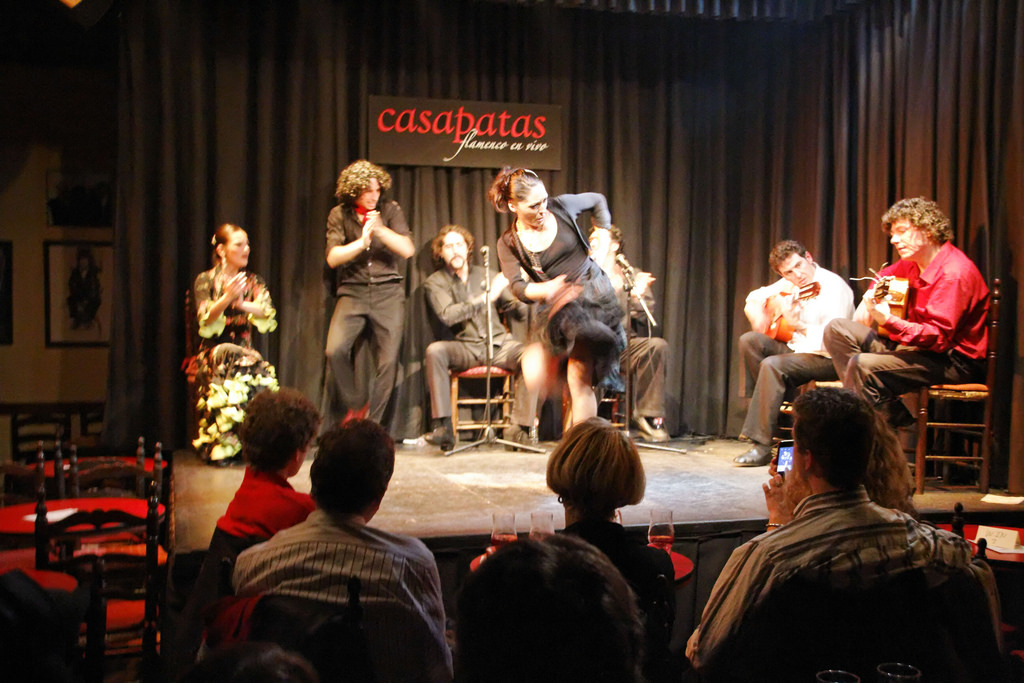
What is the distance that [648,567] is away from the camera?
1810mm

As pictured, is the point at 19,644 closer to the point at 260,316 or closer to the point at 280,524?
the point at 280,524

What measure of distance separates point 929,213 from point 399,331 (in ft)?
10.2

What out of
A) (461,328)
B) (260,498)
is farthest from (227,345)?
(260,498)

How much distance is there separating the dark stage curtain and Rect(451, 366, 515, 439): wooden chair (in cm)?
41

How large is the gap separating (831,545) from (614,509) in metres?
0.46

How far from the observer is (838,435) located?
190 centimetres

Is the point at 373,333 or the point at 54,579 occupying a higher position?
the point at 373,333

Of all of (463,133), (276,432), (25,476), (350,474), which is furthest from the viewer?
(463,133)

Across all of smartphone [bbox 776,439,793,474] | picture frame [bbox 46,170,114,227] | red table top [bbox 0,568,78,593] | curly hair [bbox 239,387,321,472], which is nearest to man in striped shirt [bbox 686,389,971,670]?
smartphone [bbox 776,439,793,474]

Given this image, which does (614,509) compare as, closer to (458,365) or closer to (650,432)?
(458,365)

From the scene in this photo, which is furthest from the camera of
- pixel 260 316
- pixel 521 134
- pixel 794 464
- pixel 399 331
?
pixel 521 134

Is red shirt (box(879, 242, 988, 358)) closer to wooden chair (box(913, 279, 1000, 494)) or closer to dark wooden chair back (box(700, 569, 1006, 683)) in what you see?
wooden chair (box(913, 279, 1000, 494))

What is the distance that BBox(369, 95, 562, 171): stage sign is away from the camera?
605cm

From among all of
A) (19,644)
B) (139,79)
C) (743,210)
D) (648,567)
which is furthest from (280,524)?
(743,210)
